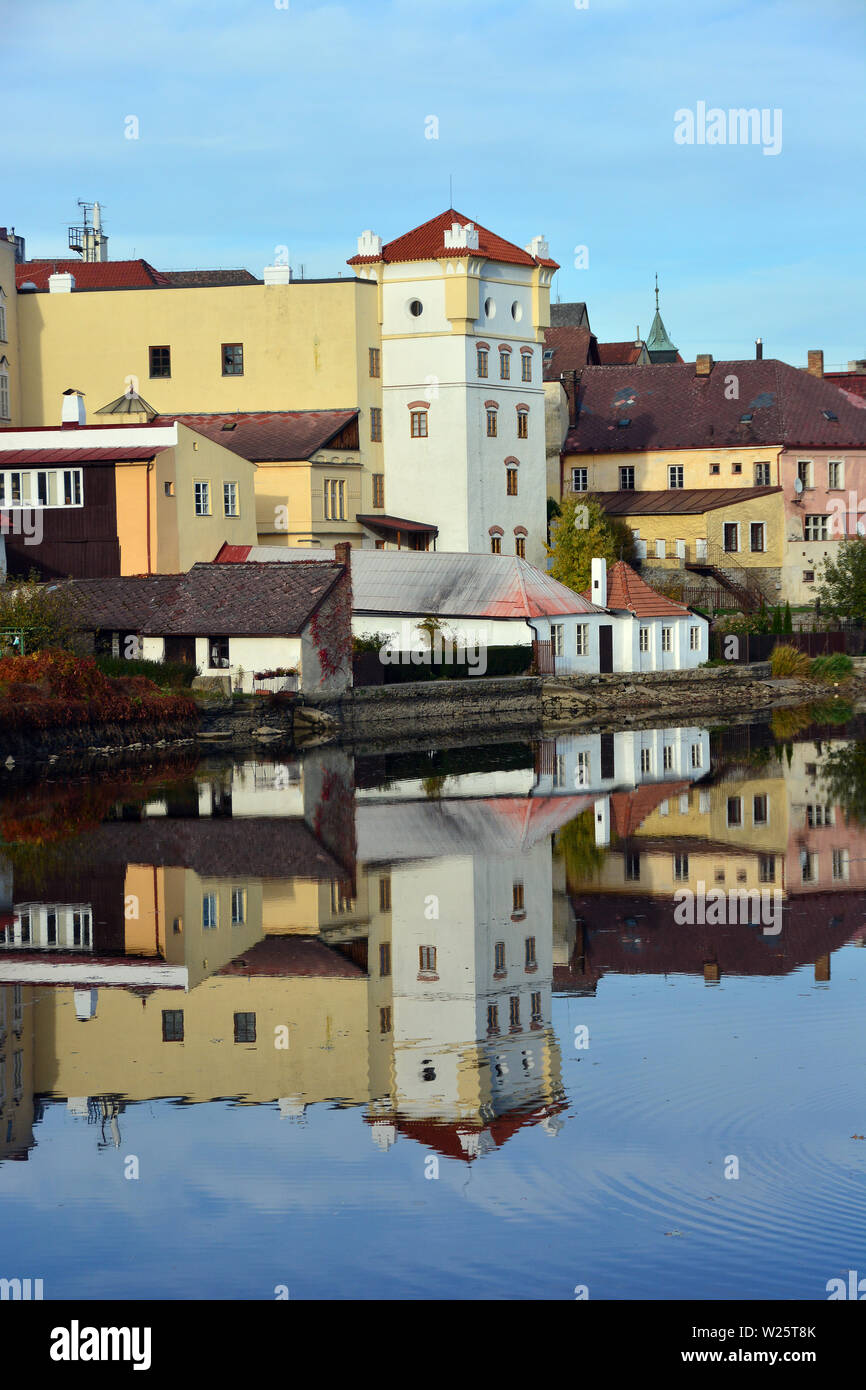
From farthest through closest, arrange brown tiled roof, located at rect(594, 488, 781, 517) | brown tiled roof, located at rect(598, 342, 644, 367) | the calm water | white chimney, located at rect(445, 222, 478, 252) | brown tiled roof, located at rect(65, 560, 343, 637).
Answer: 1. brown tiled roof, located at rect(598, 342, 644, 367)
2. brown tiled roof, located at rect(594, 488, 781, 517)
3. white chimney, located at rect(445, 222, 478, 252)
4. brown tiled roof, located at rect(65, 560, 343, 637)
5. the calm water

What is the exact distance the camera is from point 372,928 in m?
20.3

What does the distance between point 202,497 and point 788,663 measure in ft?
75.8

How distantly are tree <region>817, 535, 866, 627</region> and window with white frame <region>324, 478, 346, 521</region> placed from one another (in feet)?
64.8

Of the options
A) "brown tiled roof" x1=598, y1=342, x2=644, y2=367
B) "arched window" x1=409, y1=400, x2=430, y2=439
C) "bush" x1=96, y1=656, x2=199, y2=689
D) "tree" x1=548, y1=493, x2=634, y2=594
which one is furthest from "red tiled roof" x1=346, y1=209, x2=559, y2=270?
"brown tiled roof" x1=598, y1=342, x2=644, y2=367

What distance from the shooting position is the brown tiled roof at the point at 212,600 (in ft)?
158

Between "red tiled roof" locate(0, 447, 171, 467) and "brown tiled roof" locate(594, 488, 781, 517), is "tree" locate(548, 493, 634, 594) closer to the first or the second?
"brown tiled roof" locate(594, 488, 781, 517)

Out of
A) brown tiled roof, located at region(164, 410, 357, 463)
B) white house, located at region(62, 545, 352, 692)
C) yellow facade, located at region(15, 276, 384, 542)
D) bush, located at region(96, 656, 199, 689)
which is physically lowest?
bush, located at region(96, 656, 199, 689)

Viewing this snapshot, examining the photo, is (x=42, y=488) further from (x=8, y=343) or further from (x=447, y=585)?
(x=8, y=343)

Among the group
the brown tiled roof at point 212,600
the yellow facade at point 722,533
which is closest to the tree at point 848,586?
the yellow facade at point 722,533

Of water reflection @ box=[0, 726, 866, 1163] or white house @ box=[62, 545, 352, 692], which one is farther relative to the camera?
white house @ box=[62, 545, 352, 692]

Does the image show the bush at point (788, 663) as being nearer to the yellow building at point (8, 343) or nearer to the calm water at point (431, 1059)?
the yellow building at point (8, 343)

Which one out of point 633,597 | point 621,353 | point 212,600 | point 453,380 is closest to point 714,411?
point 453,380

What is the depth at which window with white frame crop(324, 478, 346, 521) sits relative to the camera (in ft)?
213
